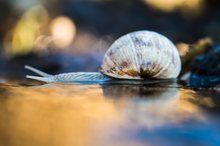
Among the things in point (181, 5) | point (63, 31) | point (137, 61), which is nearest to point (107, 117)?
point (137, 61)

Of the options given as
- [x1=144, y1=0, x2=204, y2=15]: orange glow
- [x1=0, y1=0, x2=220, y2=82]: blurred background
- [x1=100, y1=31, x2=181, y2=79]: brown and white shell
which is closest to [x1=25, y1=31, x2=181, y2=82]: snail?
[x1=100, y1=31, x2=181, y2=79]: brown and white shell

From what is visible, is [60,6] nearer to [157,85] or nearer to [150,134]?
[157,85]

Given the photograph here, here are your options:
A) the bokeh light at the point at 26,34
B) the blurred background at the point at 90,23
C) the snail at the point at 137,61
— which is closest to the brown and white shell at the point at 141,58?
the snail at the point at 137,61

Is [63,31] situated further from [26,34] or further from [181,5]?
[181,5]

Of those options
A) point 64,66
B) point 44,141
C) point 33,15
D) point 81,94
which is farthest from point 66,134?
point 33,15

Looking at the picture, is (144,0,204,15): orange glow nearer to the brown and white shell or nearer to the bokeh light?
the bokeh light

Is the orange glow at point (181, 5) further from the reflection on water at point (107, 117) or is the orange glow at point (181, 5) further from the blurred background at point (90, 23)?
the reflection on water at point (107, 117)
